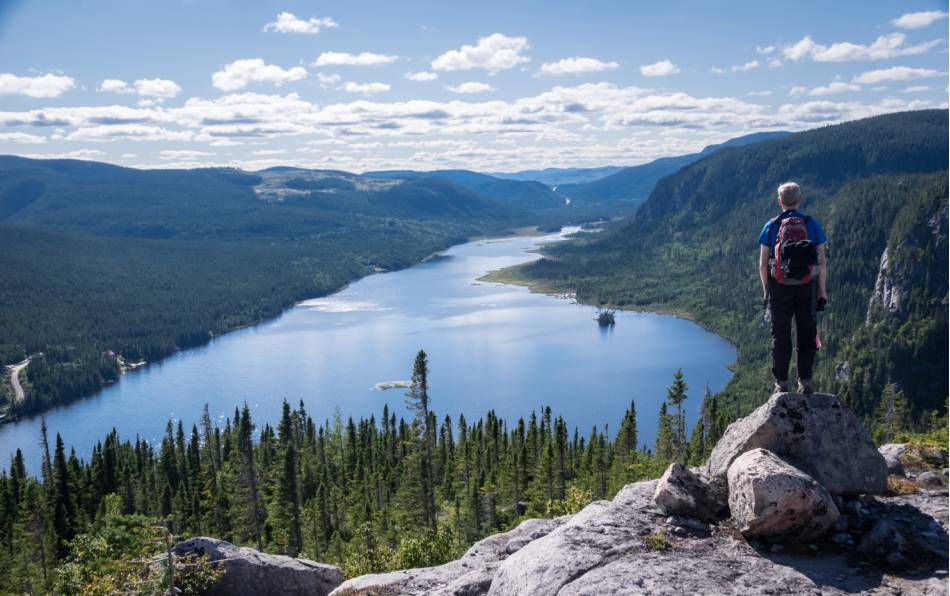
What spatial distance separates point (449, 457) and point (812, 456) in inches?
3580

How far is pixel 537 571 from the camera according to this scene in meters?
14.7

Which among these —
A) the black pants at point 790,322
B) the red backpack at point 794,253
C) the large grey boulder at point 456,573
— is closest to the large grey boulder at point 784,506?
the black pants at point 790,322

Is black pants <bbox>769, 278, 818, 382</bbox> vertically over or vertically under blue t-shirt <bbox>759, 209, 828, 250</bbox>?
under

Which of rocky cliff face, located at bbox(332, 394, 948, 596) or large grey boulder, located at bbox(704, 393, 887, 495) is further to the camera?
large grey boulder, located at bbox(704, 393, 887, 495)

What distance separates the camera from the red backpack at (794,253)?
1608 centimetres

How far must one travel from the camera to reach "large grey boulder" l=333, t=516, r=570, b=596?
1903 centimetres

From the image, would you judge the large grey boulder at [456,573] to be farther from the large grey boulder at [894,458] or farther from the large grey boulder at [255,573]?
the large grey boulder at [894,458]

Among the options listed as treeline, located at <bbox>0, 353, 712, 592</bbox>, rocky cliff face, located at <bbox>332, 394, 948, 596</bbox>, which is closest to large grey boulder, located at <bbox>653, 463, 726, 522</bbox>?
rocky cliff face, located at <bbox>332, 394, 948, 596</bbox>

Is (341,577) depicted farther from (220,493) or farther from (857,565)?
(220,493)

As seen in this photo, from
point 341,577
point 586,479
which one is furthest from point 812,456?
point 586,479

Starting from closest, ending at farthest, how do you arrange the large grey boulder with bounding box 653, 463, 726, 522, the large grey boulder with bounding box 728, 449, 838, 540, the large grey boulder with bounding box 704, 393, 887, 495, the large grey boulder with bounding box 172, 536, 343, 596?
the large grey boulder with bounding box 728, 449, 838, 540 < the large grey boulder with bounding box 653, 463, 726, 522 < the large grey boulder with bounding box 704, 393, 887, 495 < the large grey boulder with bounding box 172, 536, 343, 596

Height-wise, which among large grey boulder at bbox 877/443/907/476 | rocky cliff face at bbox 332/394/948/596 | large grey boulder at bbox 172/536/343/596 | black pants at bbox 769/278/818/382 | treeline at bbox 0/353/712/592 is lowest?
treeline at bbox 0/353/712/592

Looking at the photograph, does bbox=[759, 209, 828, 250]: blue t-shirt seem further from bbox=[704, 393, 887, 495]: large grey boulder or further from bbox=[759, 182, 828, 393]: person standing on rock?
bbox=[704, 393, 887, 495]: large grey boulder

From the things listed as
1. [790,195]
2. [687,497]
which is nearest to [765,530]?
[687,497]
